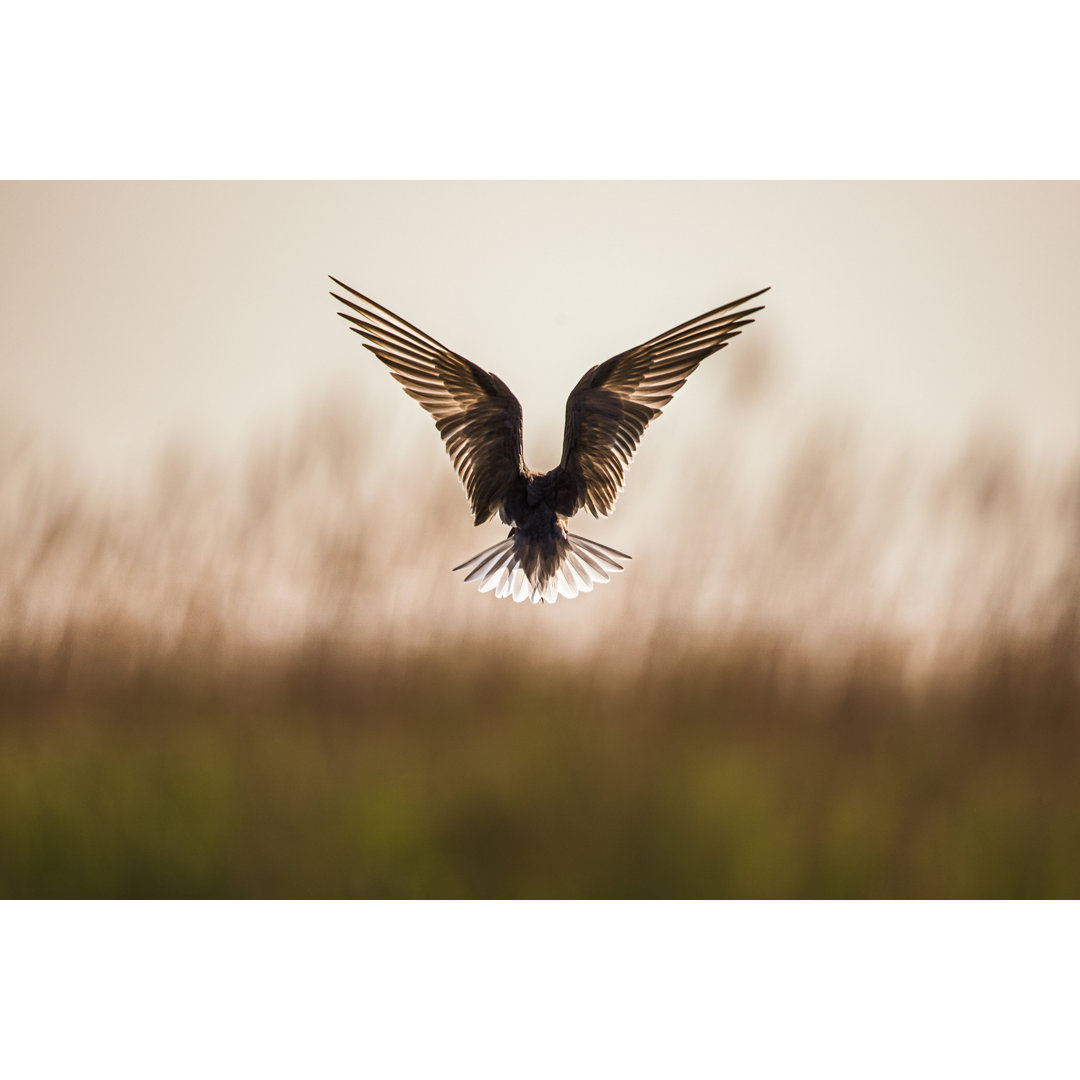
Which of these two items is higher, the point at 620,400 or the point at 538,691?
the point at 620,400

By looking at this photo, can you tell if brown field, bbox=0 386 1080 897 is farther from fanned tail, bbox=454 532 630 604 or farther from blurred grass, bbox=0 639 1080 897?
fanned tail, bbox=454 532 630 604

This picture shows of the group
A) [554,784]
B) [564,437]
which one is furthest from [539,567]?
[554,784]

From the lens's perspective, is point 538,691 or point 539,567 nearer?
point 539,567

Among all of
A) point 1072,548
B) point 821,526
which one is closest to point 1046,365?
point 1072,548

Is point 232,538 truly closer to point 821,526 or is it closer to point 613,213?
point 613,213

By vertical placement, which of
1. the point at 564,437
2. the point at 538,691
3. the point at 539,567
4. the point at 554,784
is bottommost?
the point at 554,784

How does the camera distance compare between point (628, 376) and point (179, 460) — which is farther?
point (179, 460)

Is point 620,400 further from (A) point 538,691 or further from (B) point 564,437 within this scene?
(A) point 538,691
